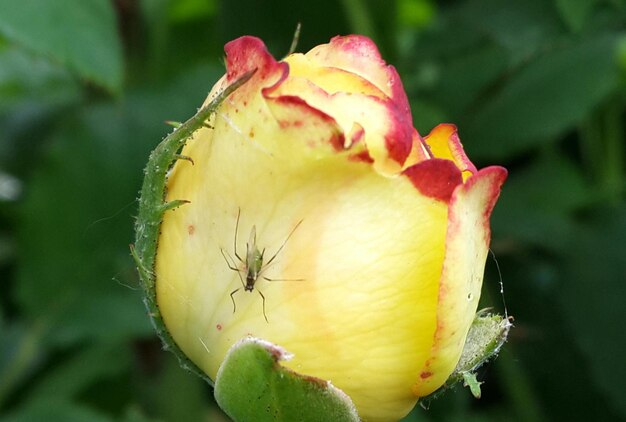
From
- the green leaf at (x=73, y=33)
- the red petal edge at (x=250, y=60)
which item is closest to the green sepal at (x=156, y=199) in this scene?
the red petal edge at (x=250, y=60)

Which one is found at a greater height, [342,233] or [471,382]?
[342,233]

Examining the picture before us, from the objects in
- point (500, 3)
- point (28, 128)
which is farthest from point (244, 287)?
point (28, 128)

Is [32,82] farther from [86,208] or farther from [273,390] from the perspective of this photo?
[273,390]

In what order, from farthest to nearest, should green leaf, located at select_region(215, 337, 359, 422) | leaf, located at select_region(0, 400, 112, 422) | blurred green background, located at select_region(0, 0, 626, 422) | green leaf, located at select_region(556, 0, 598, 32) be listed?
blurred green background, located at select_region(0, 0, 626, 422) → leaf, located at select_region(0, 400, 112, 422) → green leaf, located at select_region(556, 0, 598, 32) → green leaf, located at select_region(215, 337, 359, 422)

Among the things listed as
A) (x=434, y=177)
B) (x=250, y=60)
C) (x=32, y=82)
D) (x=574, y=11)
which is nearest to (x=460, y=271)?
(x=434, y=177)

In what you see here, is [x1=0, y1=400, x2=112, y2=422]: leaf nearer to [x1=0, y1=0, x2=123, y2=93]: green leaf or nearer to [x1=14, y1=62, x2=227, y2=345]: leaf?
[x1=14, y1=62, x2=227, y2=345]: leaf

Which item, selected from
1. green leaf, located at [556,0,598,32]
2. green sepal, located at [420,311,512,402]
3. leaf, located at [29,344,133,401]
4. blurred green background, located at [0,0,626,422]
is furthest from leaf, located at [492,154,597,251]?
green sepal, located at [420,311,512,402]

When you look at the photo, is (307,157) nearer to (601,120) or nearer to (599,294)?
(599,294)
